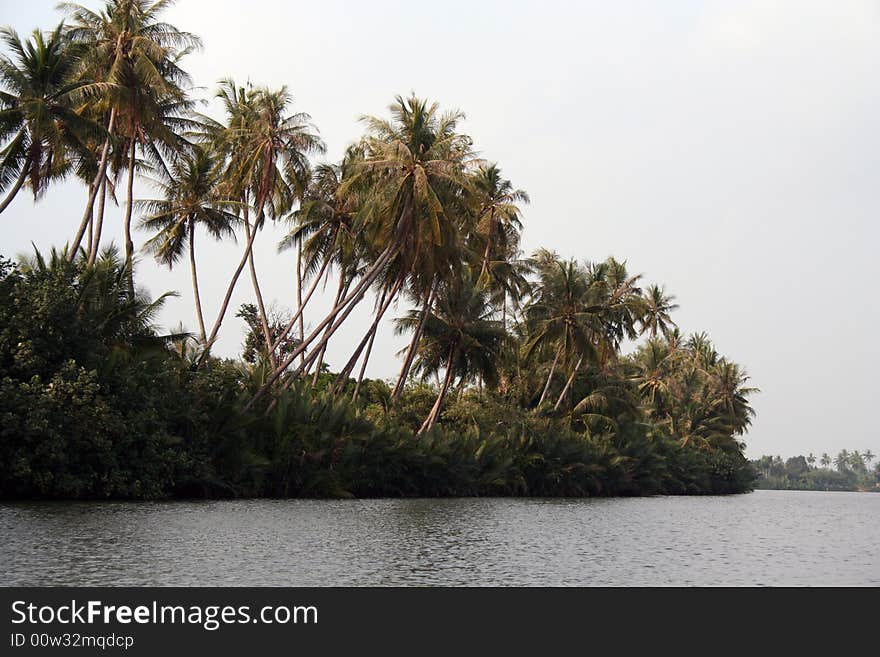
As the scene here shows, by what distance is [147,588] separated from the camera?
8180mm

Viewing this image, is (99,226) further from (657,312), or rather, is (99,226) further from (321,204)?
(657,312)

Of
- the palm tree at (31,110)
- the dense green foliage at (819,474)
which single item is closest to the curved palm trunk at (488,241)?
the palm tree at (31,110)

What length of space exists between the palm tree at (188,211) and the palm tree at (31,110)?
350 inches

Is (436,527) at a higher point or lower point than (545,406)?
lower

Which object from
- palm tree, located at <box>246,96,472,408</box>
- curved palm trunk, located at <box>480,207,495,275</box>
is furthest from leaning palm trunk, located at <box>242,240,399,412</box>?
curved palm trunk, located at <box>480,207,495,275</box>

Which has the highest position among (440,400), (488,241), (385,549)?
(488,241)

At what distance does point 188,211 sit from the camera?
113ft

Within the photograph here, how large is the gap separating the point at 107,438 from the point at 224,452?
4795 mm

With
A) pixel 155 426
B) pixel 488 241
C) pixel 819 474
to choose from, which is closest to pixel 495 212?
pixel 488 241

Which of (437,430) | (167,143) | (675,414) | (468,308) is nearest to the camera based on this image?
(167,143)

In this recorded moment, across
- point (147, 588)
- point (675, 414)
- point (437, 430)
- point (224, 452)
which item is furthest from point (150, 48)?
point (675, 414)

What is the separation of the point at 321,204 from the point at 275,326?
678 centimetres
